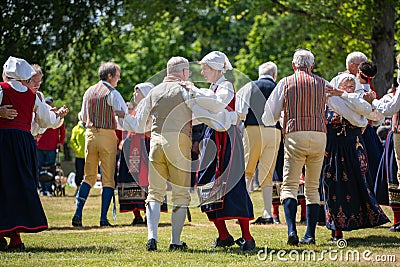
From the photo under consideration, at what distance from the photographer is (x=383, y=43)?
17891 mm

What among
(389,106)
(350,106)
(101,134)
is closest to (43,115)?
(101,134)

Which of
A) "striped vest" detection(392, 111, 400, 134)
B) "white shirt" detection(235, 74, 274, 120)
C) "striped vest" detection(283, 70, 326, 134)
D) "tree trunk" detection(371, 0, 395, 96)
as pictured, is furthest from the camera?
"tree trunk" detection(371, 0, 395, 96)

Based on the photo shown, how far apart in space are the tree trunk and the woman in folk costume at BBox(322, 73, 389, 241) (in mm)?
10019

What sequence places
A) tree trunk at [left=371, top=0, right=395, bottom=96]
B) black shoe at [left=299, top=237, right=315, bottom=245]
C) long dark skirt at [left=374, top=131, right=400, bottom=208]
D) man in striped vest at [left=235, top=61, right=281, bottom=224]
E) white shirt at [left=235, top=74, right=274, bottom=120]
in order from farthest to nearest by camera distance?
tree trunk at [left=371, top=0, right=395, bottom=96] → man in striped vest at [left=235, top=61, right=281, bottom=224] → long dark skirt at [left=374, top=131, right=400, bottom=208] → white shirt at [left=235, top=74, right=274, bottom=120] → black shoe at [left=299, top=237, right=315, bottom=245]

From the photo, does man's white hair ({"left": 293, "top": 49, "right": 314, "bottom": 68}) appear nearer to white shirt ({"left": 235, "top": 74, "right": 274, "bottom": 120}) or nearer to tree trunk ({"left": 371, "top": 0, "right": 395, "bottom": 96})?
white shirt ({"left": 235, "top": 74, "right": 274, "bottom": 120})

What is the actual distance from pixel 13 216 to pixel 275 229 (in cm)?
331

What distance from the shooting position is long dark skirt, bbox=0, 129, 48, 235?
7285mm

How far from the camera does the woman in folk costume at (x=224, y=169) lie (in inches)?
280

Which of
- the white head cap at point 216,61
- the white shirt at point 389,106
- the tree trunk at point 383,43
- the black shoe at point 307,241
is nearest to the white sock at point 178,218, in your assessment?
the black shoe at point 307,241

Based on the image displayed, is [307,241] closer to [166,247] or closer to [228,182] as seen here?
[228,182]

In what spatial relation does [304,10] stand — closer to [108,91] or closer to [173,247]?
[108,91]

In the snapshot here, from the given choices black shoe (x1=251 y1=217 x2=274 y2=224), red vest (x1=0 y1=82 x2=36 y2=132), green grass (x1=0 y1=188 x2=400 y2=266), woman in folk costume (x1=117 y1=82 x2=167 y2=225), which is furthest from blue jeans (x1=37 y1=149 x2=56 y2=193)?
red vest (x1=0 y1=82 x2=36 y2=132)

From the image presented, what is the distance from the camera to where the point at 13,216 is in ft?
23.9

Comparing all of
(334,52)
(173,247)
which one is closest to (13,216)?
(173,247)
